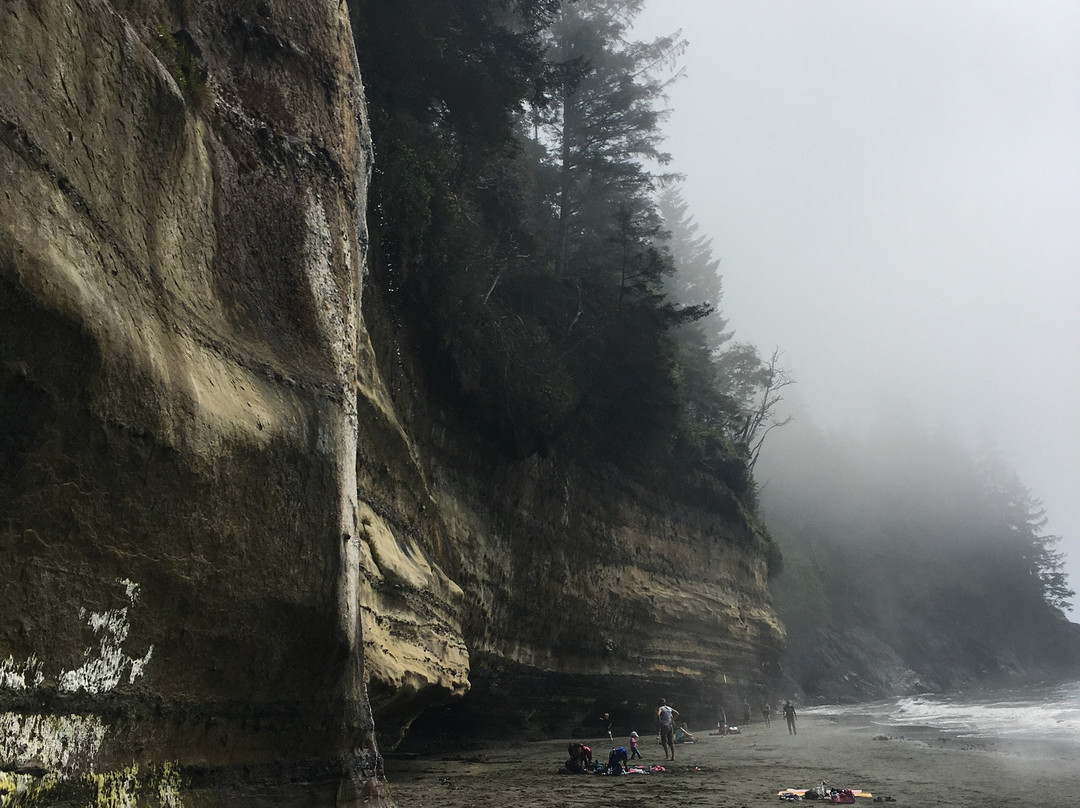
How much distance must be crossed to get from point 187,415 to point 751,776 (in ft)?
38.8

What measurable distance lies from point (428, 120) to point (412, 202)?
12.7 ft

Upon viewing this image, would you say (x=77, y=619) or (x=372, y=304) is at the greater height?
(x=372, y=304)

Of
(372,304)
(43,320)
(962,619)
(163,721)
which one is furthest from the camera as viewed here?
(962,619)

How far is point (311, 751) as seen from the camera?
6.10 meters

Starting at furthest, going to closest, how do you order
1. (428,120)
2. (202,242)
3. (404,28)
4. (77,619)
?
(428,120)
(404,28)
(202,242)
(77,619)

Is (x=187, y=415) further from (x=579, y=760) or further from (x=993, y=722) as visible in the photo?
(x=993, y=722)

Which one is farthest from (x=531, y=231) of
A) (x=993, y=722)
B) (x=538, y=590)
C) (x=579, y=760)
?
(x=993, y=722)

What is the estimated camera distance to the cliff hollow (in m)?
4.05

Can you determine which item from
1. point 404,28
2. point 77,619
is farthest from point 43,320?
point 404,28

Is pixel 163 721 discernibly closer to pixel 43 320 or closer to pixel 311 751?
pixel 311 751

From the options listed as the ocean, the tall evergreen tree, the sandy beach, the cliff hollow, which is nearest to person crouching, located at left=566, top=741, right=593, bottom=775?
the sandy beach

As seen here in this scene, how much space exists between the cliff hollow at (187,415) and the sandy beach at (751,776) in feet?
7.45

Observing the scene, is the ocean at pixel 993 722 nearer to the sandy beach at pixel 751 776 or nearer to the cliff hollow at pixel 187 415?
the sandy beach at pixel 751 776

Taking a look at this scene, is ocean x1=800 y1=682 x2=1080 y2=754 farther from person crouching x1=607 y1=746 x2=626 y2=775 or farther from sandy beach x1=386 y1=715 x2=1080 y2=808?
person crouching x1=607 y1=746 x2=626 y2=775
